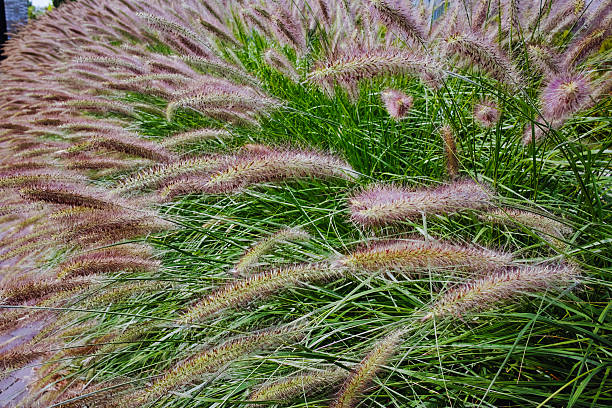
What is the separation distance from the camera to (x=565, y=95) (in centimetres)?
141

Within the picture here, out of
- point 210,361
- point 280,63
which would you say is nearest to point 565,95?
point 210,361

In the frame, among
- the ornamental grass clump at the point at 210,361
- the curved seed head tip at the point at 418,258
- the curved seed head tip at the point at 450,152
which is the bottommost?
the ornamental grass clump at the point at 210,361

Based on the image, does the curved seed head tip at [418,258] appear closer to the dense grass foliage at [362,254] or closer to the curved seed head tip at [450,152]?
the dense grass foliage at [362,254]

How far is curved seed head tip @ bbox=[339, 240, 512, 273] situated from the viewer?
1.18 metres

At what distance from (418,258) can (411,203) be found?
0.18m

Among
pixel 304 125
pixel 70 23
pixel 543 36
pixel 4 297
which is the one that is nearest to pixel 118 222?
pixel 4 297

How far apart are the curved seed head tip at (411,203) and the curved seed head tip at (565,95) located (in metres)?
0.34

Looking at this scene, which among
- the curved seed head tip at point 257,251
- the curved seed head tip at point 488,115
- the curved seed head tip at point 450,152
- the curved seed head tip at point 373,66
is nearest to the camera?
the curved seed head tip at point 257,251

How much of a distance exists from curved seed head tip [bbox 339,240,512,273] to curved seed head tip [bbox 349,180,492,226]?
10 cm

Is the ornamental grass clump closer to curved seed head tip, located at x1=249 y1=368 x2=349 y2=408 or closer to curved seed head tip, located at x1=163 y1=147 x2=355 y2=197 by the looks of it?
curved seed head tip, located at x1=249 y1=368 x2=349 y2=408

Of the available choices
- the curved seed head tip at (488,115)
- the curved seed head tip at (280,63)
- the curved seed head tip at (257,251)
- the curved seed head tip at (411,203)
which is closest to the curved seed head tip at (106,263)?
the curved seed head tip at (257,251)

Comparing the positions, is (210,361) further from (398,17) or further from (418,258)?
(398,17)

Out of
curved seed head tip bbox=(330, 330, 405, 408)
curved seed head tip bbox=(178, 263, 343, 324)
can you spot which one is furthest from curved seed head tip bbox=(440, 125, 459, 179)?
curved seed head tip bbox=(330, 330, 405, 408)

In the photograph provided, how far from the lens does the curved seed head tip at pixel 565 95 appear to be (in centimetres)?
141
